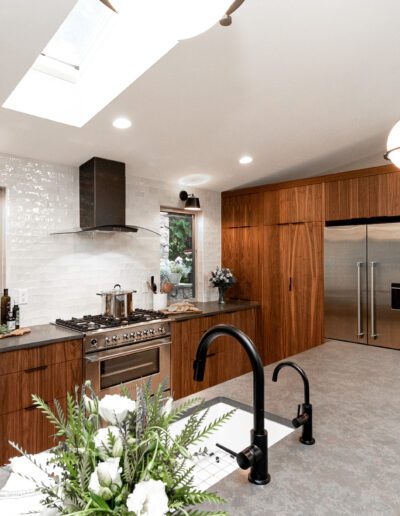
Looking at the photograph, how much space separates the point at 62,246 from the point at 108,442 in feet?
9.25

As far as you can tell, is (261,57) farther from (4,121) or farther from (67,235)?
(67,235)

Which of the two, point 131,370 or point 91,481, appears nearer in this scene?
point 91,481

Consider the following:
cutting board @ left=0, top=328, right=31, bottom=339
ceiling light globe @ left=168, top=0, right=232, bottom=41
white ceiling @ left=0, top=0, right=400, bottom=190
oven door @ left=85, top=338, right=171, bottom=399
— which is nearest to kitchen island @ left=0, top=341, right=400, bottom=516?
ceiling light globe @ left=168, top=0, right=232, bottom=41

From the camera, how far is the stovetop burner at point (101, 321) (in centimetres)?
282

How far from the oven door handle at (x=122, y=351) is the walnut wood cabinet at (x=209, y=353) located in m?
0.18

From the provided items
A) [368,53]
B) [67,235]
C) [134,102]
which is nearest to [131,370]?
[67,235]

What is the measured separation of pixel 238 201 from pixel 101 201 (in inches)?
75.6

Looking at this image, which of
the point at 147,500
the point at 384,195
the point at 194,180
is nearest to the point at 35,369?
the point at 147,500

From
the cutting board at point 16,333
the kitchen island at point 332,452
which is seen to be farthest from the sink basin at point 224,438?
the cutting board at point 16,333

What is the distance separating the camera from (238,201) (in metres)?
4.48

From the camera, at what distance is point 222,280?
4223mm

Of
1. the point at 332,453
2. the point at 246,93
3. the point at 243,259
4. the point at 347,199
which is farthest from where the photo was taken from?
the point at 243,259

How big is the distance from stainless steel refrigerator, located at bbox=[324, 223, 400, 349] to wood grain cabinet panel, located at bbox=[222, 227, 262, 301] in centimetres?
88

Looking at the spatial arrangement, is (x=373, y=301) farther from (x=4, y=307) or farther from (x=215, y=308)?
(x=4, y=307)
